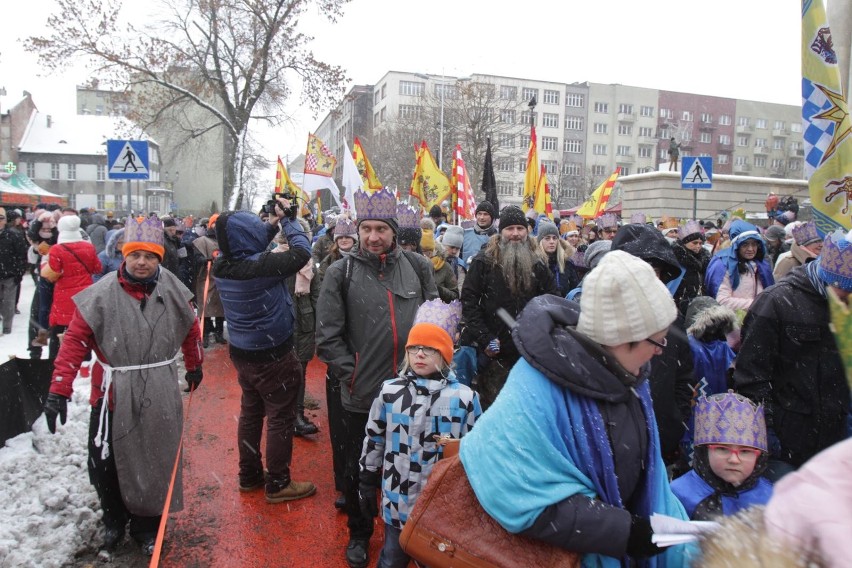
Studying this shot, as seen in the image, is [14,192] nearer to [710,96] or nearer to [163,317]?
[163,317]

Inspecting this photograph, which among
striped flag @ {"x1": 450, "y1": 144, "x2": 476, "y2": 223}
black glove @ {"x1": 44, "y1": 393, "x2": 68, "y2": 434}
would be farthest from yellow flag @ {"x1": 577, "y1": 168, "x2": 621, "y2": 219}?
black glove @ {"x1": 44, "y1": 393, "x2": 68, "y2": 434}

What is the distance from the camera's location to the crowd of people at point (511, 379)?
65.5 inches

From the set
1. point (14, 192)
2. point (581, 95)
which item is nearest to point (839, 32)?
point (14, 192)

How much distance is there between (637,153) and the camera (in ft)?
263

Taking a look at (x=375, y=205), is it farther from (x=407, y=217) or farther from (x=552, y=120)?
Result: (x=552, y=120)

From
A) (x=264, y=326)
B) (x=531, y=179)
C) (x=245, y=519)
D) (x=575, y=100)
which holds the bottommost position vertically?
(x=245, y=519)

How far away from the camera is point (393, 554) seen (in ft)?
10.6

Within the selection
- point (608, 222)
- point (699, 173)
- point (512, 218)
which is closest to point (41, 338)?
point (512, 218)

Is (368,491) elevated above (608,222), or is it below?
below

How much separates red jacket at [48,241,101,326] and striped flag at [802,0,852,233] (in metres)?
7.51

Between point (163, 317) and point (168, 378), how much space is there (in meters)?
0.42

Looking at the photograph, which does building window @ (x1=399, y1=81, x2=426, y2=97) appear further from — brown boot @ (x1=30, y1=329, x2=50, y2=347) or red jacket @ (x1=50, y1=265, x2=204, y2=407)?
red jacket @ (x1=50, y1=265, x2=204, y2=407)

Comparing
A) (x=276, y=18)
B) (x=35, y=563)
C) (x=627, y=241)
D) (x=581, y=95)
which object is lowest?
(x=35, y=563)

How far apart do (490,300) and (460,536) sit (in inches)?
128
